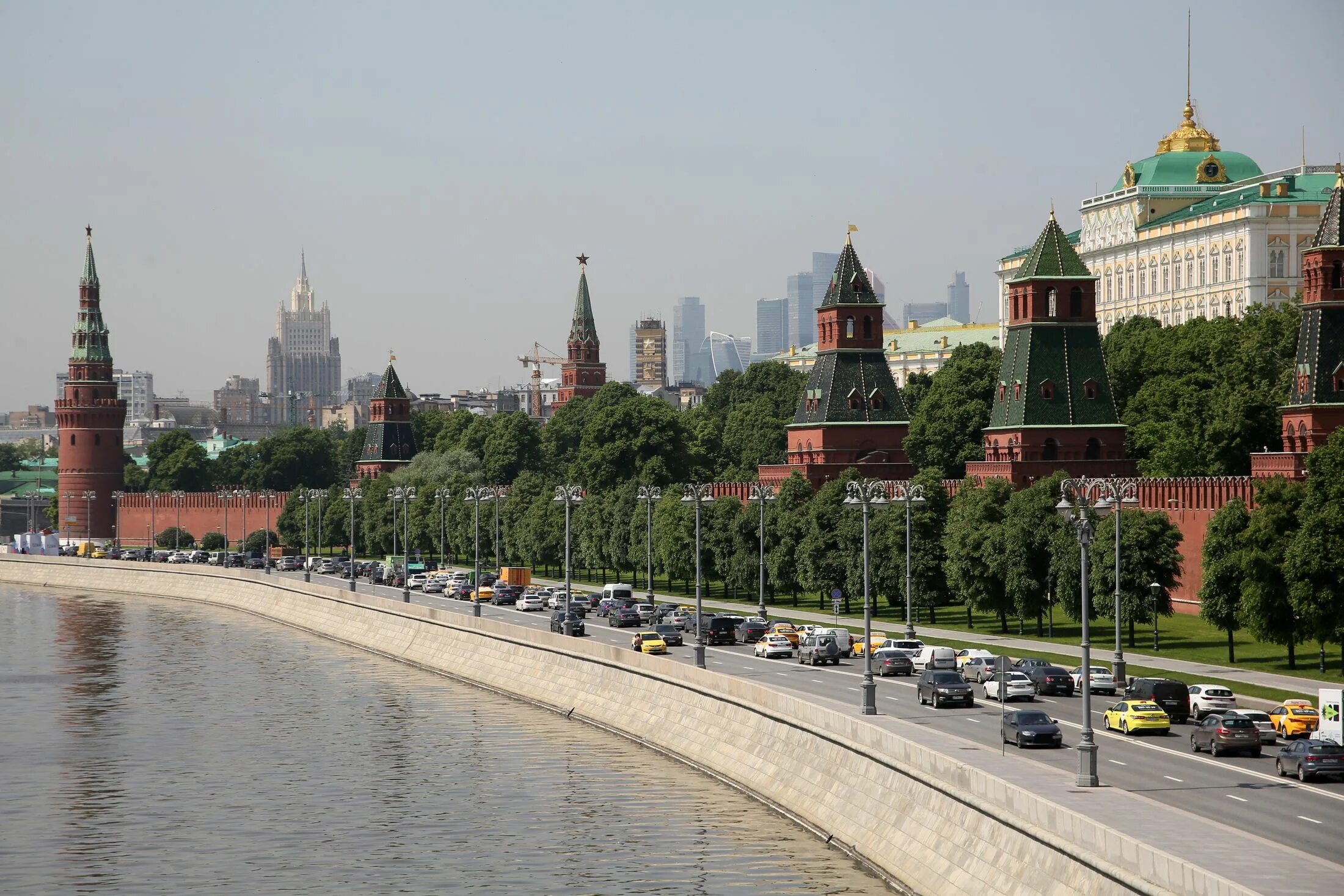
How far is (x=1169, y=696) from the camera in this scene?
179ft

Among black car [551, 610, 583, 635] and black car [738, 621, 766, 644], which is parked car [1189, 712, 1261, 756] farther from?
black car [551, 610, 583, 635]

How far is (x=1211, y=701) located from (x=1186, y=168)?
13484 centimetres

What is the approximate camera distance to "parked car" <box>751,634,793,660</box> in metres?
74.1

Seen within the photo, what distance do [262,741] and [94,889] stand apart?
74.7ft

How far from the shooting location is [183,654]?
9744cm

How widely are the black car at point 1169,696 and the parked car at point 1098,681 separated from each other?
1406 millimetres

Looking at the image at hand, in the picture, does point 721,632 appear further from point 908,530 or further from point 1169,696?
point 1169,696

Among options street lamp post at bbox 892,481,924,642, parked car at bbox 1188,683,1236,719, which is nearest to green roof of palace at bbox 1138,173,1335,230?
street lamp post at bbox 892,481,924,642

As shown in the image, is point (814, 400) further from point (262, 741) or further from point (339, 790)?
point (339, 790)

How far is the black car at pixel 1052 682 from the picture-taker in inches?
2372

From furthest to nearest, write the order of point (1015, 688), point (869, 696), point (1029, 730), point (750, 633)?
point (750, 633) < point (1015, 688) < point (869, 696) < point (1029, 730)

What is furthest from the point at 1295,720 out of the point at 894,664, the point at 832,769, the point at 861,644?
the point at 861,644

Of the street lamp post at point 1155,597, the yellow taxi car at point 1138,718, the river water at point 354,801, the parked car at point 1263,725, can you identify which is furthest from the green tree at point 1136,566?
the parked car at point 1263,725

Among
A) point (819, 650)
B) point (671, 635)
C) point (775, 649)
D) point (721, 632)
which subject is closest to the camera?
point (819, 650)
